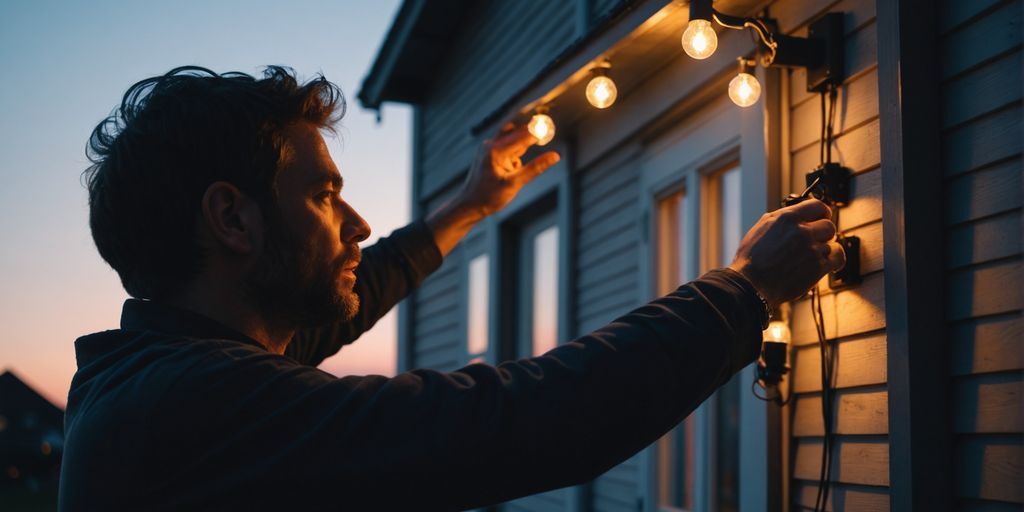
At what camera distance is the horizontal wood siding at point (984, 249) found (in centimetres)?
207

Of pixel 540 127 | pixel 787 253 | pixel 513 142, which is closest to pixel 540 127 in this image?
pixel 540 127

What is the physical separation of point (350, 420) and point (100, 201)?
805 mm

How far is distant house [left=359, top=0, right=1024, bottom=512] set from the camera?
216 cm

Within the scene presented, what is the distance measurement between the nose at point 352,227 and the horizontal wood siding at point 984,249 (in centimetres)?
137

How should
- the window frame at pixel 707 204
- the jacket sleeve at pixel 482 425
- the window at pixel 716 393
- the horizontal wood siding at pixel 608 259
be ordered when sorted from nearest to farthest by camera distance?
1. the jacket sleeve at pixel 482 425
2. the window frame at pixel 707 204
3. the window at pixel 716 393
4. the horizontal wood siding at pixel 608 259

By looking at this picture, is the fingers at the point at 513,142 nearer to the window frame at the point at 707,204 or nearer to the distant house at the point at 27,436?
the window frame at the point at 707,204

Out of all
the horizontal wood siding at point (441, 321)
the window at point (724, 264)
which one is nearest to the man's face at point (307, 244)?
the window at point (724, 264)

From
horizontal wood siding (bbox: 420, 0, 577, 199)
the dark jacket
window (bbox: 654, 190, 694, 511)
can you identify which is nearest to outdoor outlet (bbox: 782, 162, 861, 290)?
the dark jacket

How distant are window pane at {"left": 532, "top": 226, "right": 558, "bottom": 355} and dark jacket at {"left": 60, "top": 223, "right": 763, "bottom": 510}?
13.8ft

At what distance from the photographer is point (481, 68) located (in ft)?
22.7

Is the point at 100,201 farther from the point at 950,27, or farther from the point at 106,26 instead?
the point at 106,26

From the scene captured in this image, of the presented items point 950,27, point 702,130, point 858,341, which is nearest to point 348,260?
point 858,341

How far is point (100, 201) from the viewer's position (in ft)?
6.59

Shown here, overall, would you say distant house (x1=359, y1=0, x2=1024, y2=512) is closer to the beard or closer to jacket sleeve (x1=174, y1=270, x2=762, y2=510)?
jacket sleeve (x1=174, y1=270, x2=762, y2=510)
